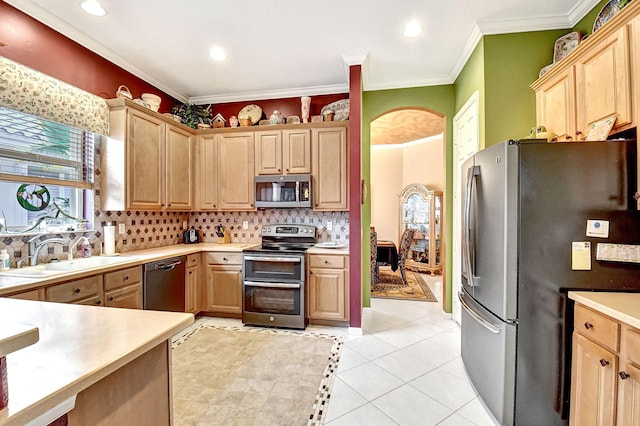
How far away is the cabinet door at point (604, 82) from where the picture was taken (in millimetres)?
1543

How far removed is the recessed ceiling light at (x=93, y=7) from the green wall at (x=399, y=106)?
279 centimetres

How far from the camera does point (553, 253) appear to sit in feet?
5.45

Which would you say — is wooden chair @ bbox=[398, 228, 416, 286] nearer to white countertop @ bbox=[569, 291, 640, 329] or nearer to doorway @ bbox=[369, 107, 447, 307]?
doorway @ bbox=[369, 107, 447, 307]

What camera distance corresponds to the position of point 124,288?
7.99ft

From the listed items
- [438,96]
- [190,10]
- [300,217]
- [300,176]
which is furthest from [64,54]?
[438,96]

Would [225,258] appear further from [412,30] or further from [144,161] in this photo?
[412,30]

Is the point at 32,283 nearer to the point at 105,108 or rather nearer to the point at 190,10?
the point at 105,108

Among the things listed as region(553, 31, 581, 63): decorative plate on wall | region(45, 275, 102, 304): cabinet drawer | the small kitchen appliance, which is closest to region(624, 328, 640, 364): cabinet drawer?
region(553, 31, 581, 63): decorative plate on wall

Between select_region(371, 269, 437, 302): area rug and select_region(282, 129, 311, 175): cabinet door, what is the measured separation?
2.34 m

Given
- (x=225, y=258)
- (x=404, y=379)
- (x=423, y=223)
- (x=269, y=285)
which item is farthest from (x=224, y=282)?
(x=423, y=223)

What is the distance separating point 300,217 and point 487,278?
2.41 m

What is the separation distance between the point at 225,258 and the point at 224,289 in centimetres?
37

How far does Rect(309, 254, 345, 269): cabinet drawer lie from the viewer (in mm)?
3152

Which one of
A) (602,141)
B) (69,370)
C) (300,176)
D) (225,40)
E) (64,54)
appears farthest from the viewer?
(300,176)
